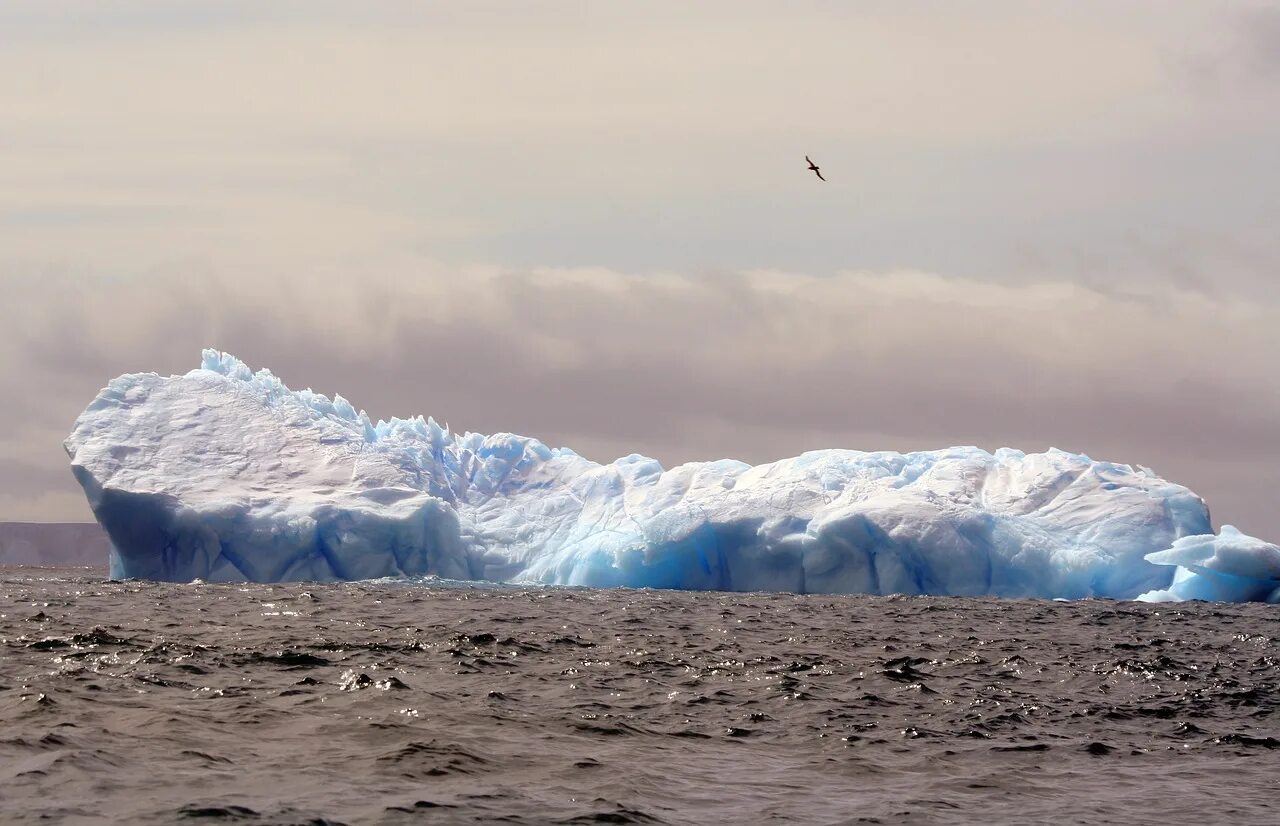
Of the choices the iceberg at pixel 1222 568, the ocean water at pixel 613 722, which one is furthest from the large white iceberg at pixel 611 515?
the ocean water at pixel 613 722

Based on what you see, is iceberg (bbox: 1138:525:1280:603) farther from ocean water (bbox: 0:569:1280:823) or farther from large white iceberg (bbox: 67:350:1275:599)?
ocean water (bbox: 0:569:1280:823)

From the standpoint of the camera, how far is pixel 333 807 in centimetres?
952

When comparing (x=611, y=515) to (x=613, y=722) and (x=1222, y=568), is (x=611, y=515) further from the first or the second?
(x=613, y=722)

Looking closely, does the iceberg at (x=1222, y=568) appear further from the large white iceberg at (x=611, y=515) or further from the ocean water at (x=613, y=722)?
the ocean water at (x=613, y=722)

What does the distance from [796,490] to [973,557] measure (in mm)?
4784

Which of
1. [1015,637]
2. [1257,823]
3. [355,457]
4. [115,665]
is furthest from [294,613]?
[1257,823]

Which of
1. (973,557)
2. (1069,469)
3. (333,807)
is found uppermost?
(1069,469)

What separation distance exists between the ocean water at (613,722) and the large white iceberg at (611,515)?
36.1ft

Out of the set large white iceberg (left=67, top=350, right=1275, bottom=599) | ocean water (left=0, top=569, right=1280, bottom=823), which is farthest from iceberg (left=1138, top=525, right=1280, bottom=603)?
ocean water (left=0, top=569, right=1280, bottom=823)

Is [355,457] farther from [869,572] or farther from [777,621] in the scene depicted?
[777,621]

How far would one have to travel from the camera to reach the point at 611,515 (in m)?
38.9

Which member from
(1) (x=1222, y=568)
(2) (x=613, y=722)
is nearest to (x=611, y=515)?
(1) (x=1222, y=568)

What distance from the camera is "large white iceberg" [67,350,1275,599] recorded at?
3475 centimetres

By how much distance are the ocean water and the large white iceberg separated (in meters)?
11.0
